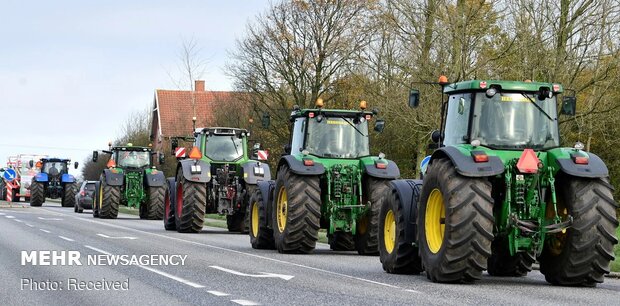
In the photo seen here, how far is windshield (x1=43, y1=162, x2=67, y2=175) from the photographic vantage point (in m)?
60.0

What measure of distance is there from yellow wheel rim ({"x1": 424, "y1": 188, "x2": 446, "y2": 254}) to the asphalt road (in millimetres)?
528

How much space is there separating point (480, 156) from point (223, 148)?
58.0ft

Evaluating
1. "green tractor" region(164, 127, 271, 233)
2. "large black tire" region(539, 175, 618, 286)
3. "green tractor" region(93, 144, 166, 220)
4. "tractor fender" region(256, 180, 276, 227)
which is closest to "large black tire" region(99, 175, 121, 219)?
"green tractor" region(93, 144, 166, 220)

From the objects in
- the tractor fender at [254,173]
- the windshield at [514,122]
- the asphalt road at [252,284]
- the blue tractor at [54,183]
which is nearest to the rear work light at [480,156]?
the windshield at [514,122]

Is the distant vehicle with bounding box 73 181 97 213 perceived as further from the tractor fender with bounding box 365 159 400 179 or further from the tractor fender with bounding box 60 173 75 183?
the tractor fender with bounding box 365 159 400 179

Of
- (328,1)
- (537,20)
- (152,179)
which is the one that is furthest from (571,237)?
(328,1)

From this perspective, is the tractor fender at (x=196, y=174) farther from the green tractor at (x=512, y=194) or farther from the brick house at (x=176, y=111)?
the brick house at (x=176, y=111)

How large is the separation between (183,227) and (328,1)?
26.9 m

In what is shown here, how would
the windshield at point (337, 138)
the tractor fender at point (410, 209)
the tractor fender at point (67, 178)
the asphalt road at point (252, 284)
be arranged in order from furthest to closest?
the tractor fender at point (67, 178) < the windshield at point (337, 138) < the tractor fender at point (410, 209) < the asphalt road at point (252, 284)

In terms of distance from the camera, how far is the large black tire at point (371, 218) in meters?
21.6

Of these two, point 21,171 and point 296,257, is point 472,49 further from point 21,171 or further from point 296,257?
point 21,171

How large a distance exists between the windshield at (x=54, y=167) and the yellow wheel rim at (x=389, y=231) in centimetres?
4476

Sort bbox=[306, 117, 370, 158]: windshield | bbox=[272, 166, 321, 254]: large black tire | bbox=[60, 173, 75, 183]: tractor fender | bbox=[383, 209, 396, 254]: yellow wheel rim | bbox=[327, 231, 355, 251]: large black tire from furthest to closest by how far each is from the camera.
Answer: bbox=[60, 173, 75, 183]: tractor fender
bbox=[327, 231, 355, 251]: large black tire
bbox=[306, 117, 370, 158]: windshield
bbox=[272, 166, 321, 254]: large black tire
bbox=[383, 209, 396, 254]: yellow wheel rim

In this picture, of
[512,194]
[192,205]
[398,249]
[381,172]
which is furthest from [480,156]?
[192,205]
